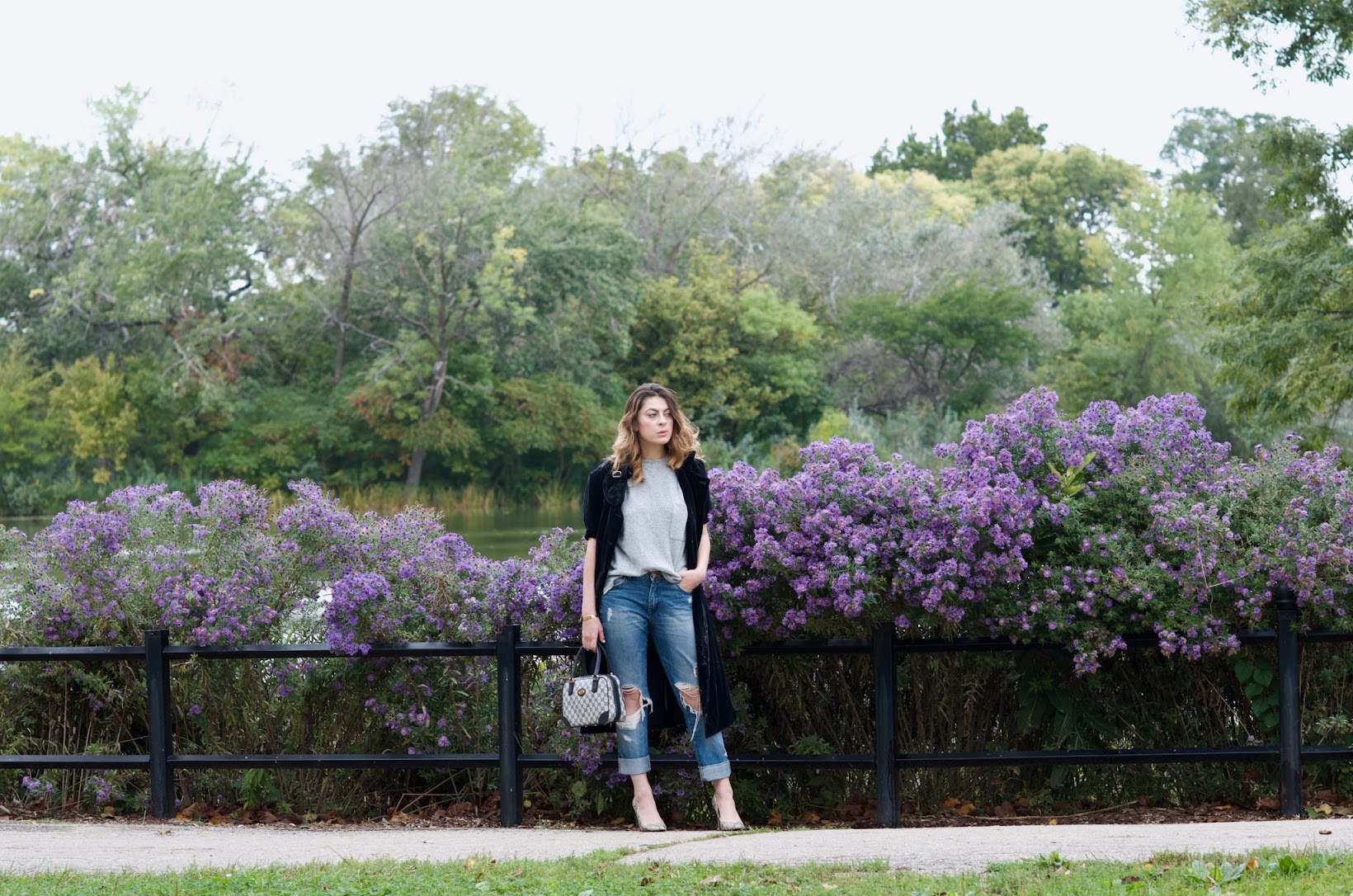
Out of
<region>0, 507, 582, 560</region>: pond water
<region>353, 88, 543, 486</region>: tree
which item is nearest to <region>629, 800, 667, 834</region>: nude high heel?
<region>0, 507, 582, 560</region>: pond water

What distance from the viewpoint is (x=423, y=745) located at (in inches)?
276

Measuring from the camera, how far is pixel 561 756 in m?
6.75

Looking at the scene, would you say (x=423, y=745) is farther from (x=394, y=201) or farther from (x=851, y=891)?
(x=394, y=201)

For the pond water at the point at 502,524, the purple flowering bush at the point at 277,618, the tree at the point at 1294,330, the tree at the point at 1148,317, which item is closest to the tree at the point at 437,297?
the pond water at the point at 502,524

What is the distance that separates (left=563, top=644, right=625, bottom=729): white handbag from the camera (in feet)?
19.9

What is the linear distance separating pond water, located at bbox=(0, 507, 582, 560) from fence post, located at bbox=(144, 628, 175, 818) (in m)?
23.9

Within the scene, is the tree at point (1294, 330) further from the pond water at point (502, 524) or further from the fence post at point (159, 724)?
the fence post at point (159, 724)

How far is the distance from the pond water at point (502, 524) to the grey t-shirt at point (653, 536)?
24.9 m

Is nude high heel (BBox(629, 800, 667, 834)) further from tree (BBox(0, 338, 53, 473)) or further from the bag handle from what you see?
tree (BBox(0, 338, 53, 473))

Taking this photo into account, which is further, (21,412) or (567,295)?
(567,295)

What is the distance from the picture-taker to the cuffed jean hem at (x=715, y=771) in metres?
6.34

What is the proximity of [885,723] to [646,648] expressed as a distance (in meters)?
1.09

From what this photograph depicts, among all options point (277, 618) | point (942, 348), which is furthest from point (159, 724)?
point (942, 348)

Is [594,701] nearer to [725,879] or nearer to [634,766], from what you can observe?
[634,766]
